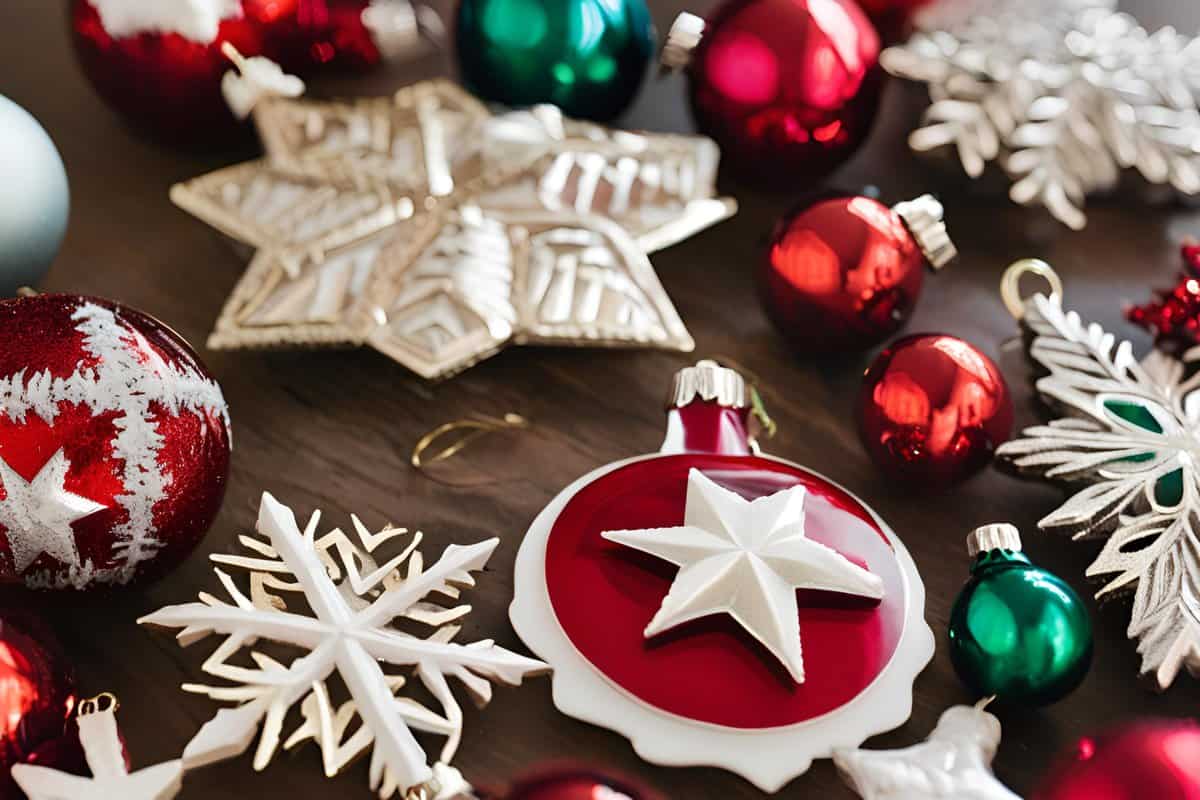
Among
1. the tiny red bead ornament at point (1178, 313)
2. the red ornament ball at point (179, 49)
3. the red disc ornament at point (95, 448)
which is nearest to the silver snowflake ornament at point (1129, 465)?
the tiny red bead ornament at point (1178, 313)

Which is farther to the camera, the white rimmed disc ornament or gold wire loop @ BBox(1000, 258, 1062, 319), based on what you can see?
gold wire loop @ BBox(1000, 258, 1062, 319)

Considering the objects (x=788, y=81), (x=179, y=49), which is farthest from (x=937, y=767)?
Result: (x=179, y=49)

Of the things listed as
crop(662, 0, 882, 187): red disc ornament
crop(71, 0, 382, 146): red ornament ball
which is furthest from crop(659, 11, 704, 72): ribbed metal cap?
crop(71, 0, 382, 146): red ornament ball

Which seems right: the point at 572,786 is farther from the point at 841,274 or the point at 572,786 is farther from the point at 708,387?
the point at 841,274

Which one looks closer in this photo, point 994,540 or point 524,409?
point 994,540

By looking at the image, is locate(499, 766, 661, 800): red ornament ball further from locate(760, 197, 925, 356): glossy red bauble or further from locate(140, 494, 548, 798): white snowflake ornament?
locate(760, 197, 925, 356): glossy red bauble

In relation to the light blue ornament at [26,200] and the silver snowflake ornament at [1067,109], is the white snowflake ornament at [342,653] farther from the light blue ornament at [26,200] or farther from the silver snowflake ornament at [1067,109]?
the silver snowflake ornament at [1067,109]
